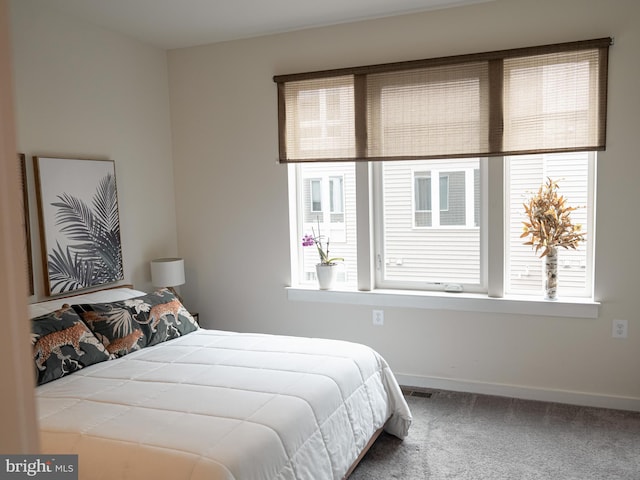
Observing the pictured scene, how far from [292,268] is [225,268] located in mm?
598

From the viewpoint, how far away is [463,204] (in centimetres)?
395

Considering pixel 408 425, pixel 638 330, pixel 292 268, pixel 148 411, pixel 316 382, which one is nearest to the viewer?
pixel 148 411

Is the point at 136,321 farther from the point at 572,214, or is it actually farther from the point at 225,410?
the point at 572,214

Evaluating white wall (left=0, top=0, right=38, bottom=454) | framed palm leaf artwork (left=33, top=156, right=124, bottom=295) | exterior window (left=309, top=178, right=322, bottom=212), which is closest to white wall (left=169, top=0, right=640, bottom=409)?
exterior window (left=309, top=178, right=322, bottom=212)

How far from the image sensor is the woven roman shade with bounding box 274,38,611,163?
3473 millimetres

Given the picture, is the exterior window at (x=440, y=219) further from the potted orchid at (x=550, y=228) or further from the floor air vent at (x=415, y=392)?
the floor air vent at (x=415, y=392)

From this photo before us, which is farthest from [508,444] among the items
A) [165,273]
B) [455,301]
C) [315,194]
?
[165,273]

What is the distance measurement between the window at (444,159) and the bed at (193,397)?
1.10m

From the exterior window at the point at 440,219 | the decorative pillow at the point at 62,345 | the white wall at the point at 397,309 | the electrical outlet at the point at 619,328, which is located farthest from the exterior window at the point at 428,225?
the decorative pillow at the point at 62,345

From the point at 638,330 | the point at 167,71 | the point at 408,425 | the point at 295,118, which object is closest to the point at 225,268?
the point at 295,118

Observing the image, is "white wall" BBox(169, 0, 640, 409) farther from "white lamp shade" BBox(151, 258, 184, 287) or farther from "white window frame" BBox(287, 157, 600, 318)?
"white lamp shade" BBox(151, 258, 184, 287)

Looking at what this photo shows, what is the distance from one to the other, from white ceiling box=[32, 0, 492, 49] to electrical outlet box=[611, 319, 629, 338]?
2.23 m

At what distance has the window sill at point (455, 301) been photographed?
3592 mm

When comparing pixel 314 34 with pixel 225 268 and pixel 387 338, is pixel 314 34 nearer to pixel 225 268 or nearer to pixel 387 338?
pixel 225 268
